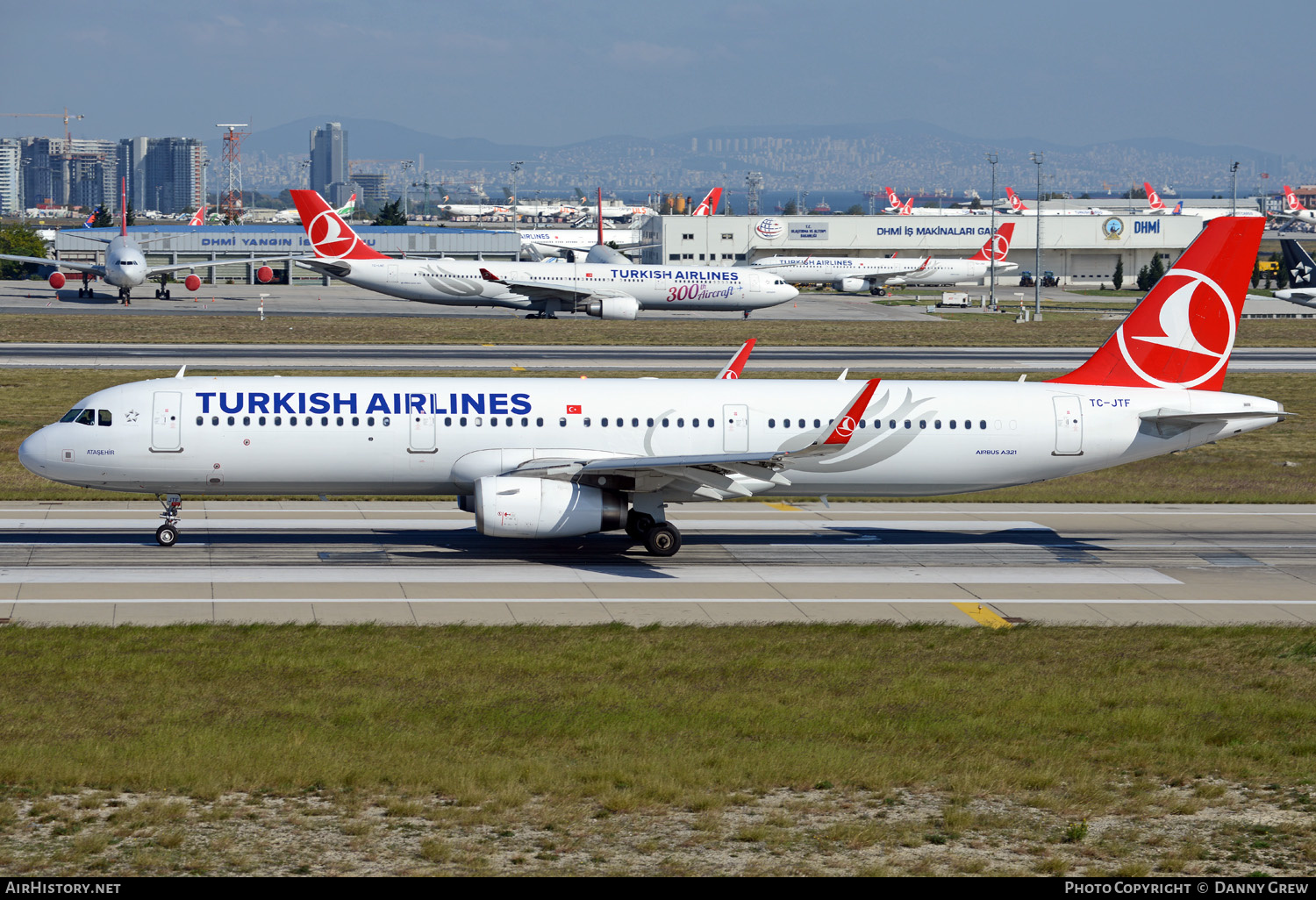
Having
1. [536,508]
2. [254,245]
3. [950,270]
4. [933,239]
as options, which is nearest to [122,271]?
[254,245]

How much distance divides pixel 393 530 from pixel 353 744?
713 inches

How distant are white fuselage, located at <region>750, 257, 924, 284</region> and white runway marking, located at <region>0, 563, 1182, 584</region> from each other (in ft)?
408

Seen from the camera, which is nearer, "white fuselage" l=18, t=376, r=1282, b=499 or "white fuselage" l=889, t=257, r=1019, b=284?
"white fuselage" l=18, t=376, r=1282, b=499

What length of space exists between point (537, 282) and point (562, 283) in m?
1.99

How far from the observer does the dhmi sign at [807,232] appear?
17912cm

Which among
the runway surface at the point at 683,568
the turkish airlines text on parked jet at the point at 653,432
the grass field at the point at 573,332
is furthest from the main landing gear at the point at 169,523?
the grass field at the point at 573,332

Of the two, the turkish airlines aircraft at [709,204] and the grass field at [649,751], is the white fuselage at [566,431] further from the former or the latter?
the turkish airlines aircraft at [709,204]

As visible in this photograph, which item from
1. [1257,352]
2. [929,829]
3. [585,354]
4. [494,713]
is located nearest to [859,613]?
[494,713]

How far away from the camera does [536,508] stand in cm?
2936

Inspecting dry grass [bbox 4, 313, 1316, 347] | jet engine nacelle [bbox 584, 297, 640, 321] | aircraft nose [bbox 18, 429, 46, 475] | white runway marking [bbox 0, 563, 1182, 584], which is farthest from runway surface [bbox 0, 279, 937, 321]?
white runway marking [bbox 0, 563, 1182, 584]

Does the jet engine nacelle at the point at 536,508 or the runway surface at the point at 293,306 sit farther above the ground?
the runway surface at the point at 293,306

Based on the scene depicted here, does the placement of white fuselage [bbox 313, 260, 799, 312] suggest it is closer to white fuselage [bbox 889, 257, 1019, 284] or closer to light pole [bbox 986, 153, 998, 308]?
light pole [bbox 986, 153, 998, 308]

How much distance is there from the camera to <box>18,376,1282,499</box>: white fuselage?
1206 inches

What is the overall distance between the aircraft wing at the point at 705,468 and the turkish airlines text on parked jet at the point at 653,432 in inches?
2.3
